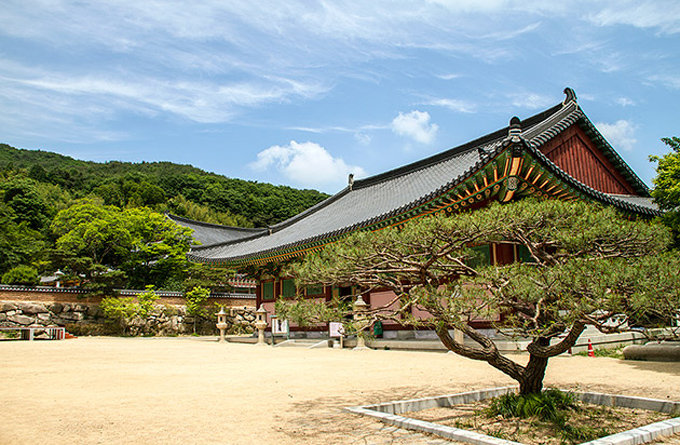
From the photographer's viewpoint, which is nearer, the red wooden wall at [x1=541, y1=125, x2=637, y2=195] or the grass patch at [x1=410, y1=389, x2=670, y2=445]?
the grass patch at [x1=410, y1=389, x2=670, y2=445]

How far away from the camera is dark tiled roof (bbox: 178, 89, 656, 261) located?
461 inches

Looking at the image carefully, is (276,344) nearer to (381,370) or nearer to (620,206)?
(381,370)

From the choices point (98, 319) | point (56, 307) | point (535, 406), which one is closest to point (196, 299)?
point (98, 319)

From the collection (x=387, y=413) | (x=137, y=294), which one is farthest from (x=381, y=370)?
(x=137, y=294)

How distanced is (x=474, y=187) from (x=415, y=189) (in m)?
6.12

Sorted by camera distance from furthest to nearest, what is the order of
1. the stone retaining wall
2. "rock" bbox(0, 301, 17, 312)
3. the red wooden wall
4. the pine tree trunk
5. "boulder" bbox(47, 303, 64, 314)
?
"boulder" bbox(47, 303, 64, 314)
the stone retaining wall
"rock" bbox(0, 301, 17, 312)
the red wooden wall
the pine tree trunk

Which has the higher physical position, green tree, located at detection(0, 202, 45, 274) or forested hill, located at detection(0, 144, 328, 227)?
forested hill, located at detection(0, 144, 328, 227)

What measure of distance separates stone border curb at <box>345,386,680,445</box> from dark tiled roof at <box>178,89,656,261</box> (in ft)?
17.0

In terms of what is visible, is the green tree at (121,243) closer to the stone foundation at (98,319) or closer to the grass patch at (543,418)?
the stone foundation at (98,319)

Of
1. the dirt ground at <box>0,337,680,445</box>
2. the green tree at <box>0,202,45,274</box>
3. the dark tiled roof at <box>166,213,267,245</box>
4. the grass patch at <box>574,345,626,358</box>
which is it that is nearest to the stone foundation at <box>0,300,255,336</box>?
the green tree at <box>0,202,45,274</box>

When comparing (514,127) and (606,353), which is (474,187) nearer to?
(514,127)

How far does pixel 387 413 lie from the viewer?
513 centimetres

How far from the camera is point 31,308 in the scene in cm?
2177

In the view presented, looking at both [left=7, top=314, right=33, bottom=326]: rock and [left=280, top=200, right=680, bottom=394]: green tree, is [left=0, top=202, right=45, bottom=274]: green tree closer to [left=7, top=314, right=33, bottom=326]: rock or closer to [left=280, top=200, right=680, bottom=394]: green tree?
[left=7, top=314, right=33, bottom=326]: rock
